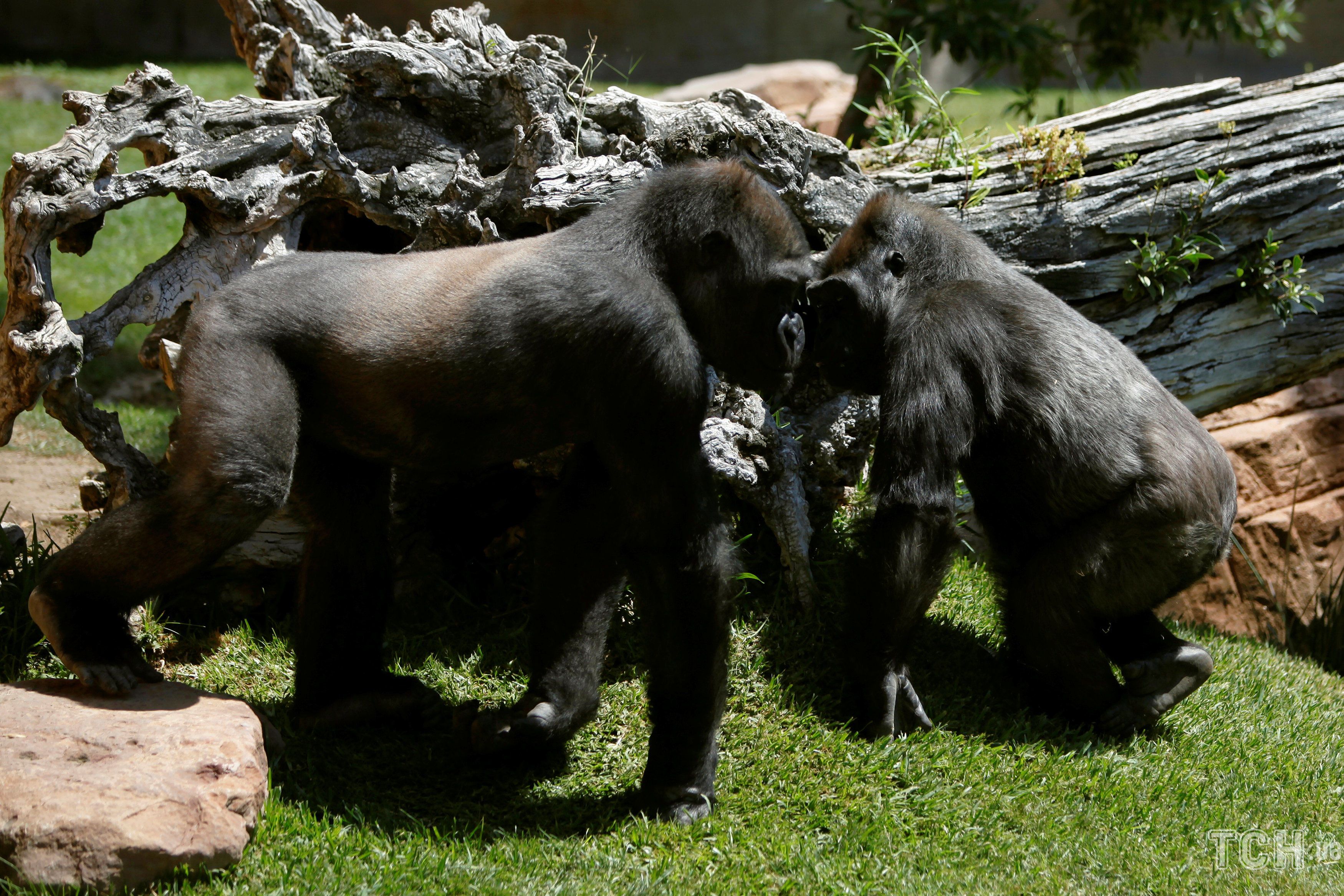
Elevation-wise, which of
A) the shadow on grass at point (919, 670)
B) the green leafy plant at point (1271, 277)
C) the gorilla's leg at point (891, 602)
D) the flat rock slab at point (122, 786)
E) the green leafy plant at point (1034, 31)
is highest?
the green leafy plant at point (1034, 31)

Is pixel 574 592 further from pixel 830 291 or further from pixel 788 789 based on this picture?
pixel 830 291

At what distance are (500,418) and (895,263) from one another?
5.59 ft

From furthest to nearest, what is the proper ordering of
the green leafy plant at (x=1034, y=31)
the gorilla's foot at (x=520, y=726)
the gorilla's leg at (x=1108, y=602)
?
the green leafy plant at (x=1034, y=31) < the gorilla's leg at (x=1108, y=602) < the gorilla's foot at (x=520, y=726)

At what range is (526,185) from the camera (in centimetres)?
456

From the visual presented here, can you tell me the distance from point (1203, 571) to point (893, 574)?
130 cm

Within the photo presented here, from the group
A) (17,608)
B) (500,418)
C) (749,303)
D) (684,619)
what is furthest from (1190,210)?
(17,608)

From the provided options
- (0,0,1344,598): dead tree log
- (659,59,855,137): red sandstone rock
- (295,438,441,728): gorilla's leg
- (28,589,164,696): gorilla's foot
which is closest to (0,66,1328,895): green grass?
(295,438,441,728): gorilla's leg

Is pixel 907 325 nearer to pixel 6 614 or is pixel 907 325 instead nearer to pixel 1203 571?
pixel 1203 571

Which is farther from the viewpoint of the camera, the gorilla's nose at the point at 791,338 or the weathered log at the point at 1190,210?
the weathered log at the point at 1190,210

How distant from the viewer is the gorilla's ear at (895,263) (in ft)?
14.0

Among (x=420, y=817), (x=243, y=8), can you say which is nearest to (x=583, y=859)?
(x=420, y=817)

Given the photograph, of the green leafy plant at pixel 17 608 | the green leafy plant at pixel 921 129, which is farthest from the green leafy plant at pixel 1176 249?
the green leafy plant at pixel 17 608

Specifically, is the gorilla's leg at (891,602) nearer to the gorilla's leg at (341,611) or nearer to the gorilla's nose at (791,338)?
the gorilla's nose at (791,338)

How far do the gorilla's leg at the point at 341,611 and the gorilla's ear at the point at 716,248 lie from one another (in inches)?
55.3
